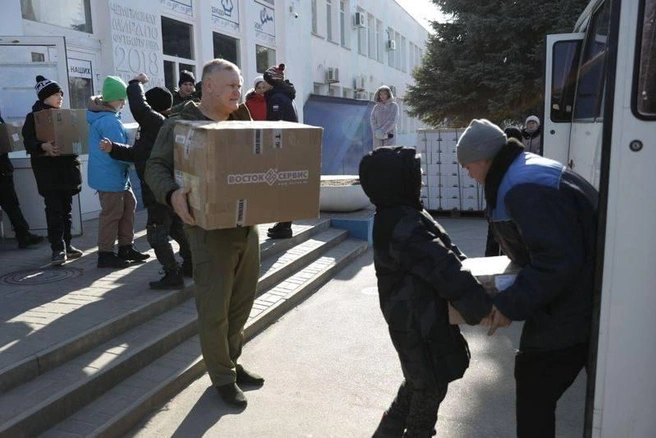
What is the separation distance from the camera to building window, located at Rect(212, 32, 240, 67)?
A: 486 inches

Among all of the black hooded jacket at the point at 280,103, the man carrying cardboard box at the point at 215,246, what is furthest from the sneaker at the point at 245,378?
the black hooded jacket at the point at 280,103

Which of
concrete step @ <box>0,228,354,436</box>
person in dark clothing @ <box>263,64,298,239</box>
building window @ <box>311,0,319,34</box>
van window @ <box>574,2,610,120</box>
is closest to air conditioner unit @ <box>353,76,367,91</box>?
building window @ <box>311,0,319,34</box>

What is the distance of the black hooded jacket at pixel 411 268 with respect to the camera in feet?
7.70

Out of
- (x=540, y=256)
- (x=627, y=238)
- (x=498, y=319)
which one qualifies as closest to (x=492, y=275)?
(x=498, y=319)

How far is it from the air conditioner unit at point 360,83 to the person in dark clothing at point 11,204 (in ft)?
59.7

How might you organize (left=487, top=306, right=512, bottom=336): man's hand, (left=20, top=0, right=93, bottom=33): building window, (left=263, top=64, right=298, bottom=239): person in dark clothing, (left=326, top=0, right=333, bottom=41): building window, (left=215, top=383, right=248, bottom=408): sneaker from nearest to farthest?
(left=487, top=306, right=512, bottom=336): man's hand, (left=215, top=383, right=248, bottom=408): sneaker, (left=263, top=64, right=298, bottom=239): person in dark clothing, (left=20, top=0, right=93, bottom=33): building window, (left=326, top=0, right=333, bottom=41): building window

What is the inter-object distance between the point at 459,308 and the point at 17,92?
256 inches

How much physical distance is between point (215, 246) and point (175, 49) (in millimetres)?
8482

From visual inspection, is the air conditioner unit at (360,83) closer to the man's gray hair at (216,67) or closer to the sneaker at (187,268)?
the sneaker at (187,268)

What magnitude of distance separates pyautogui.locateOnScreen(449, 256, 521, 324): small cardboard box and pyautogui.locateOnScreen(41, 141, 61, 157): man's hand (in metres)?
4.30

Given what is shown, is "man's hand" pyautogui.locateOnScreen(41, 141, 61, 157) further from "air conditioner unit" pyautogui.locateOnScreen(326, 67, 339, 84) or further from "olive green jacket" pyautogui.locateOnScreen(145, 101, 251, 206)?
"air conditioner unit" pyautogui.locateOnScreen(326, 67, 339, 84)

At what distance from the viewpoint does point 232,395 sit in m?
3.48

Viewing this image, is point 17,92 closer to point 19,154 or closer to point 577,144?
point 19,154

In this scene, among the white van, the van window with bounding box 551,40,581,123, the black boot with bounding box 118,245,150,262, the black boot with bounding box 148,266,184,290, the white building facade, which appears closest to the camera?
the white van
